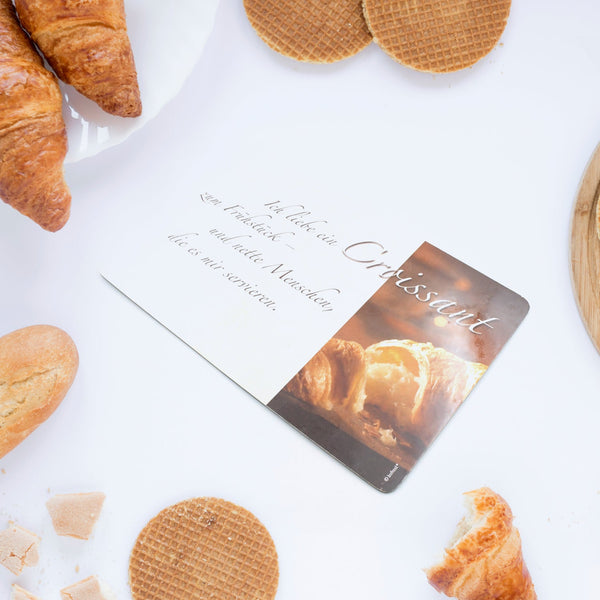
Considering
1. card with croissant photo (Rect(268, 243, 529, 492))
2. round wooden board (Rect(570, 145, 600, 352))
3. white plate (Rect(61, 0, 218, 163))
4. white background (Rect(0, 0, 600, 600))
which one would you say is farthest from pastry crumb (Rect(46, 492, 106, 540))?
round wooden board (Rect(570, 145, 600, 352))

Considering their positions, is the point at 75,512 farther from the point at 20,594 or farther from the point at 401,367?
the point at 401,367

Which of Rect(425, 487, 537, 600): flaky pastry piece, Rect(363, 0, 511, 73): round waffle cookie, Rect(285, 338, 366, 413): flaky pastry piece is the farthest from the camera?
Rect(363, 0, 511, 73): round waffle cookie

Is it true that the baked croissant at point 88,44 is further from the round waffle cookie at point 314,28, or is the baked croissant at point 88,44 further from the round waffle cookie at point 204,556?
the round waffle cookie at point 204,556

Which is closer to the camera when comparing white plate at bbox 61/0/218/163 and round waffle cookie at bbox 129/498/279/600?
round waffle cookie at bbox 129/498/279/600

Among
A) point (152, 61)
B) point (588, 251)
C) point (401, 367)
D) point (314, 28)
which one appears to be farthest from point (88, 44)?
point (588, 251)

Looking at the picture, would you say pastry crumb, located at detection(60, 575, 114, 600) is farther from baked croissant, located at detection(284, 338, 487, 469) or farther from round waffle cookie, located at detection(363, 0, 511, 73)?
round waffle cookie, located at detection(363, 0, 511, 73)
